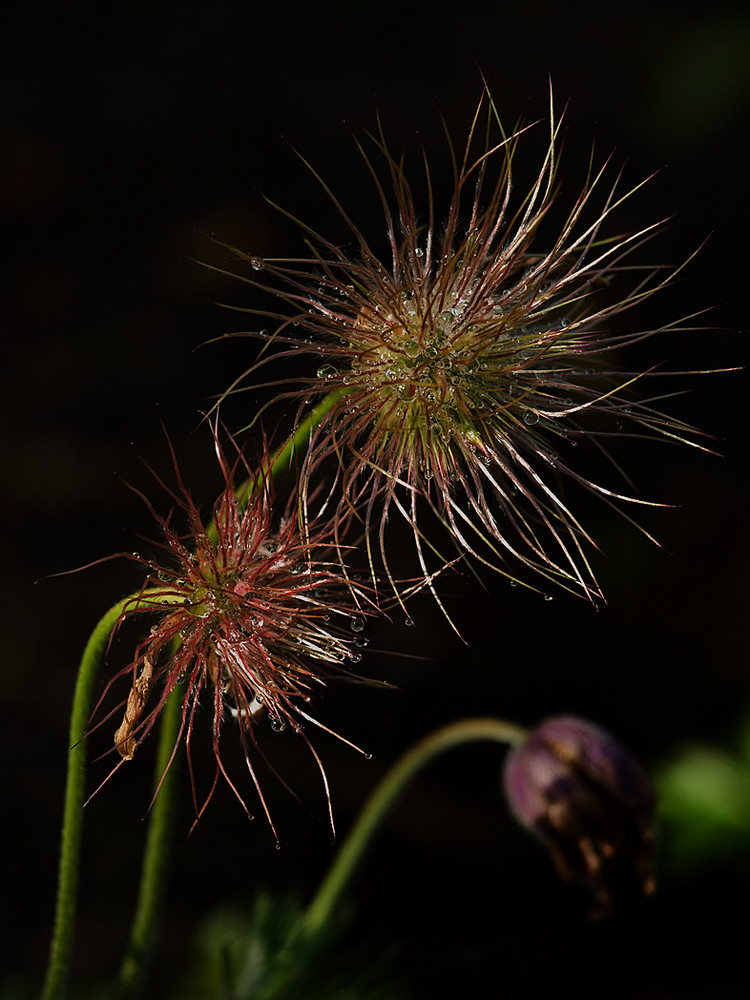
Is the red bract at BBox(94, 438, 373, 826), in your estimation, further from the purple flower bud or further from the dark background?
the dark background

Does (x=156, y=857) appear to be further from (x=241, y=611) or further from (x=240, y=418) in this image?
(x=240, y=418)

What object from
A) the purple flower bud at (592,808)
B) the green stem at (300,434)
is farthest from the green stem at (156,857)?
the purple flower bud at (592,808)

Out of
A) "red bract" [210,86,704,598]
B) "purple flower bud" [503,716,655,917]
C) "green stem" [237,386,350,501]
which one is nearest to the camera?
"green stem" [237,386,350,501]

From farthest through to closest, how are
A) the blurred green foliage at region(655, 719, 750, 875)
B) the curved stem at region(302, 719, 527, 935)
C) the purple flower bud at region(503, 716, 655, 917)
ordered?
the blurred green foliage at region(655, 719, 750, 875)
the curved stem at region(302, 719, 527, 935)
the purple flower bud at region(503, 716, 655, 917)

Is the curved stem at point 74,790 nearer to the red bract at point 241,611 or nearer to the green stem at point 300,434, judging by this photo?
the red bract at point 241,611

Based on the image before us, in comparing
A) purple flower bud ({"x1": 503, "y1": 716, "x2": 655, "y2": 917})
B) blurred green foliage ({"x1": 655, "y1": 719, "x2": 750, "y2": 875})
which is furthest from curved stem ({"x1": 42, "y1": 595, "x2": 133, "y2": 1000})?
blurred green foliage ({"x1": 655, "y1": 719, "x2": 750, "y2": 875})

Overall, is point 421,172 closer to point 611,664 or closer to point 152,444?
point 152,444

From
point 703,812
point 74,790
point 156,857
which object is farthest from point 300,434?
point 703,812
